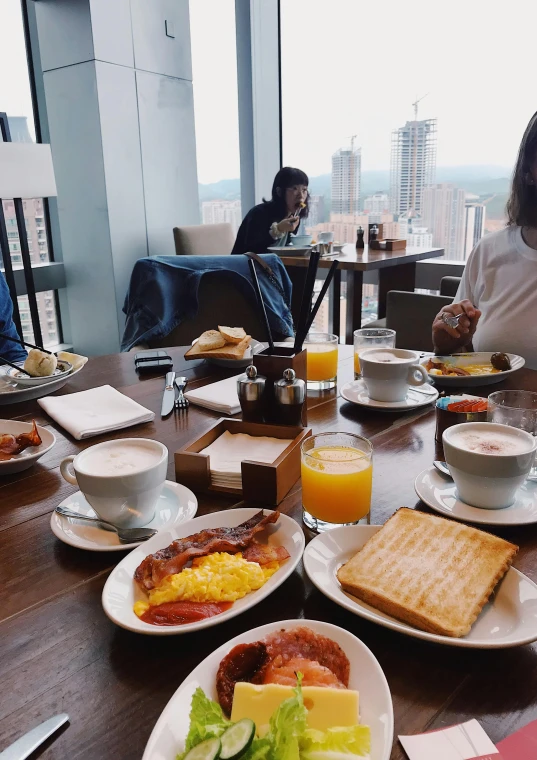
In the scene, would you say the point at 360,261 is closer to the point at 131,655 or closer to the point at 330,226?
the point at 330,226

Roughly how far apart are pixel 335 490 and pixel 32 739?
0.46m

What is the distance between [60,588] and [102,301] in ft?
12.9

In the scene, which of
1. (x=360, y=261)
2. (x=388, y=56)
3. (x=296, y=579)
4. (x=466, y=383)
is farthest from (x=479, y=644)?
(x=388, y=56)

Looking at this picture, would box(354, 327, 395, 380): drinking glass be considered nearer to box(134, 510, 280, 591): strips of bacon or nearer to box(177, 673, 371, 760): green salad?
box(134, 510, 280, 591): strips of bacon

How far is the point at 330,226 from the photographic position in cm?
Result: 522

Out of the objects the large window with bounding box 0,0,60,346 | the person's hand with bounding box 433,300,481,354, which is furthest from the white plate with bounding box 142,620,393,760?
the large window with bounding box 0,0,60,346

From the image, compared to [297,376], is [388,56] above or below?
above

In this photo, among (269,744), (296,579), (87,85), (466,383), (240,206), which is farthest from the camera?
(240,206)

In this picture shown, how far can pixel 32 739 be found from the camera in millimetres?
528

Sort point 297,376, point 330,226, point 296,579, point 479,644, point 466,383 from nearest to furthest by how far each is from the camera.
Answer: point 479,644 → point 296,579 → point 297,376 → point 466,383 → point 330,226

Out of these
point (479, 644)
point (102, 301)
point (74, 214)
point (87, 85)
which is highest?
point (87, 85)

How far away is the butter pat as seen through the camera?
48 centimetres

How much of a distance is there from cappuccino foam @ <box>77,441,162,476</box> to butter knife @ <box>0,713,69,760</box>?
1.11 ft

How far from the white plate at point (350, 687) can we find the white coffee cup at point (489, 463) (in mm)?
390
